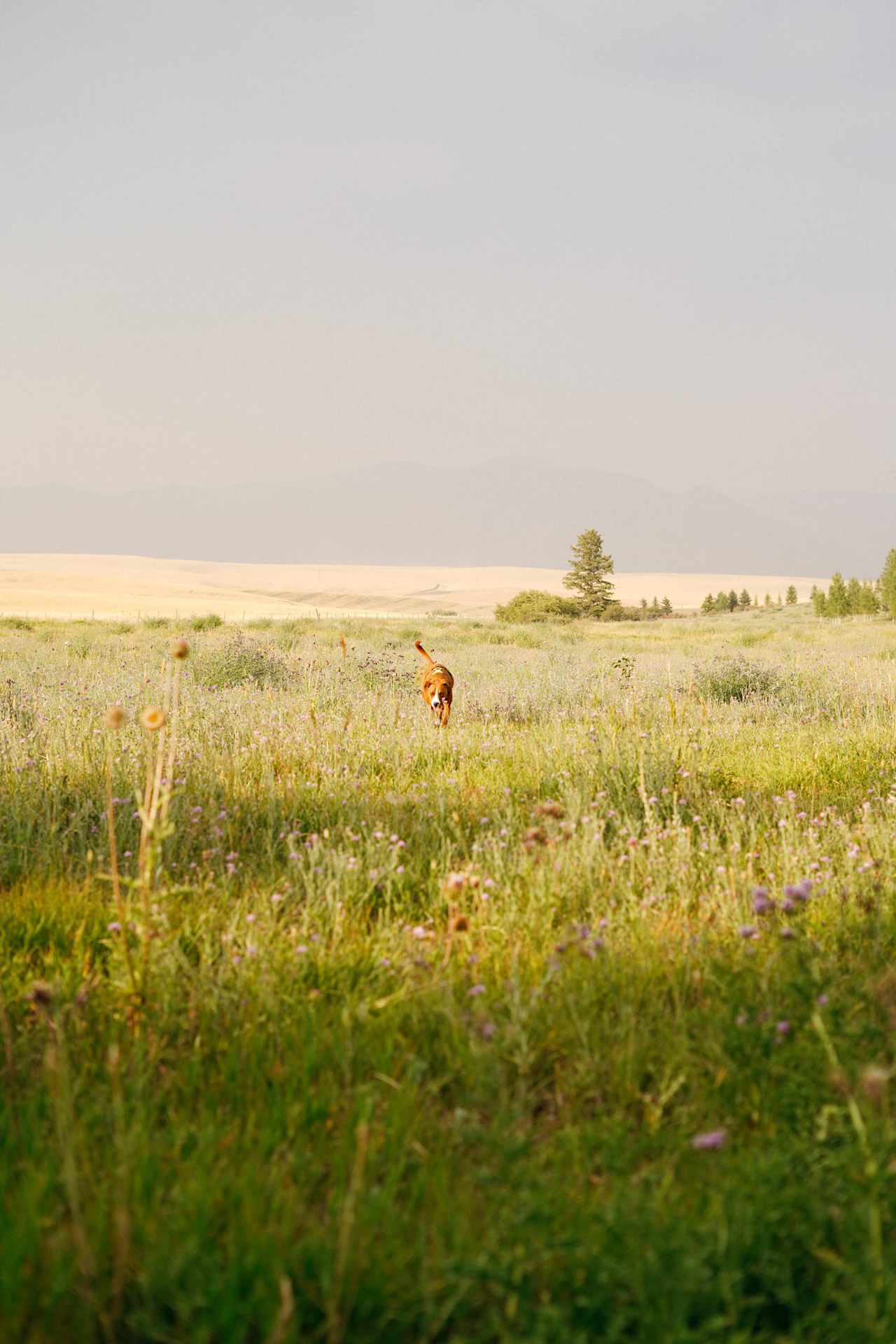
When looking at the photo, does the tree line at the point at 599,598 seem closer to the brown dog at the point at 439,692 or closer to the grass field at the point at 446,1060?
the brown dog at the point at 439,692

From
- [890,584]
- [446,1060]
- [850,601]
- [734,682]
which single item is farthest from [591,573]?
[446,1060]

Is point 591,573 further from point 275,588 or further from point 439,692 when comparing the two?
point 275,588

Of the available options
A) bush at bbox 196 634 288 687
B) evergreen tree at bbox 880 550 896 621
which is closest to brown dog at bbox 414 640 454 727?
bush at bbox 196 634 288 687

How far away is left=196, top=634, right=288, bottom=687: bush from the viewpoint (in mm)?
10836

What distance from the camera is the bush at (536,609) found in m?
44.7

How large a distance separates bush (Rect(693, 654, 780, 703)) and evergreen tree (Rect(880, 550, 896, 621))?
37.0 meters

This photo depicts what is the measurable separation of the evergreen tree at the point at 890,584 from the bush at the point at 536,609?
16202 millimetres

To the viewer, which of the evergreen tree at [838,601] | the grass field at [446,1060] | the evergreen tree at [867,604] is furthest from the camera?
the evergreen tree at [838,601]

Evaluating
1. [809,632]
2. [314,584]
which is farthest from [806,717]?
[314,584]

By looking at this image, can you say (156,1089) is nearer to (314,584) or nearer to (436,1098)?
(436,1098)

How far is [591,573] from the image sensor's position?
61812 mm

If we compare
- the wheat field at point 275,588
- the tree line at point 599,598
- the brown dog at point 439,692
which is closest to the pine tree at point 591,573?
the tree line at point 599,598

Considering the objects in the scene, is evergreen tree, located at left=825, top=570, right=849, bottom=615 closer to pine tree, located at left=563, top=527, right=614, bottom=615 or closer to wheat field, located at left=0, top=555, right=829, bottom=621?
pine tree, located at left=563, top=527, right=614, bottom=615

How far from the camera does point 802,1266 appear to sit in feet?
5.58
